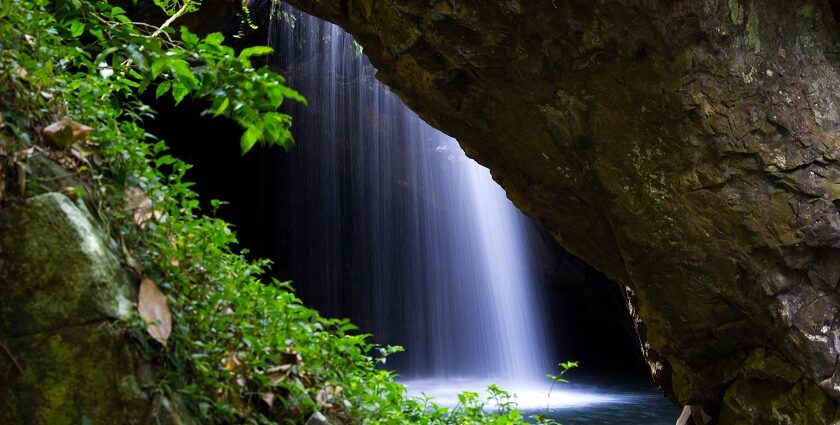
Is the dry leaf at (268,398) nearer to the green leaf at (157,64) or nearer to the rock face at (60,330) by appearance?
the rock face at (60,330)

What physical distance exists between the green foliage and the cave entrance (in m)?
11.8

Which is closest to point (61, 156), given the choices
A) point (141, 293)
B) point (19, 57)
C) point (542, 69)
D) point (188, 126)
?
point (19, 57)

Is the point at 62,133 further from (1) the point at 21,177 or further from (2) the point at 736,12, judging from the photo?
(2) the point at 736,12

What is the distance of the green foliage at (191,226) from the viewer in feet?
5.81

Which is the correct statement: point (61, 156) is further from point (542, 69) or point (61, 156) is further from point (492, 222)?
point (492, 222)

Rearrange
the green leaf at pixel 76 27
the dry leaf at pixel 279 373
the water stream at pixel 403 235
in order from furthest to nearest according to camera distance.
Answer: the water stream at pixel 403 235 < the green leaf at pixel 76 27 < the dry leaf at pixel 279 373

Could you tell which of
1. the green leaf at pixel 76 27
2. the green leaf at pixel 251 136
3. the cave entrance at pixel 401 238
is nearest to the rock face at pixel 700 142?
the green leaf at pixel 76 27

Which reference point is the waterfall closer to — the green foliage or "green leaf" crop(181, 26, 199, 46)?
the green foliage

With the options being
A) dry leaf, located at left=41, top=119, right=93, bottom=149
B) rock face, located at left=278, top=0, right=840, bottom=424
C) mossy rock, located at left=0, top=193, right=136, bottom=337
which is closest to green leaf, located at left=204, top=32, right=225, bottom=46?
dry leaf, located at left=41, top=119, right=93, bottom=149

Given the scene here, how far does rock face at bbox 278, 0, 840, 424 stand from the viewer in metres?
4.91

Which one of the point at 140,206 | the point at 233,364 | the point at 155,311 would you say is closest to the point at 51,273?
the point at 155,311

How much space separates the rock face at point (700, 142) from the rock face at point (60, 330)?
3974 millimetres

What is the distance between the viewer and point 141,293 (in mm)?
1742

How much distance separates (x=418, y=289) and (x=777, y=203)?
12.3 meters
